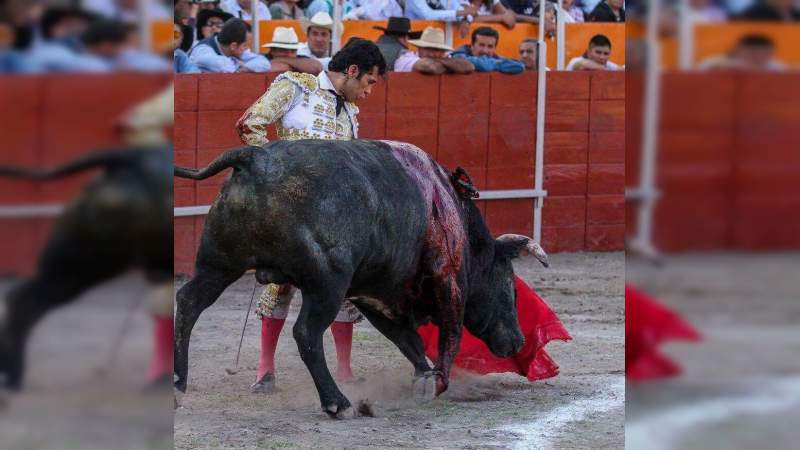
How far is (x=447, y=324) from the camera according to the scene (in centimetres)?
476

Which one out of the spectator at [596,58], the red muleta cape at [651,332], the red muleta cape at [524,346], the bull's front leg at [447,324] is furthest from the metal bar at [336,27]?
the red muleta cape at [651,332]

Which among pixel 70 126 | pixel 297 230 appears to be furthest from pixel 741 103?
pixel 297 230

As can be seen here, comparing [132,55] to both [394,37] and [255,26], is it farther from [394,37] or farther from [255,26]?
[394,37]

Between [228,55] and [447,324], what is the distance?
2.82 metres

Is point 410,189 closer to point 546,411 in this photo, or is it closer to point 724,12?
point 546,411

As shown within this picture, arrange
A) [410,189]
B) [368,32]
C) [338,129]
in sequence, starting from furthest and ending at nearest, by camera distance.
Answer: [368,32] < [338,129] < [410,189]

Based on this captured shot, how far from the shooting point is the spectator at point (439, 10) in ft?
24.3

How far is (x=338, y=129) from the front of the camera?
15.8ft

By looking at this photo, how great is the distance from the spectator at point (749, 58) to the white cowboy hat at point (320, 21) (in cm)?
592

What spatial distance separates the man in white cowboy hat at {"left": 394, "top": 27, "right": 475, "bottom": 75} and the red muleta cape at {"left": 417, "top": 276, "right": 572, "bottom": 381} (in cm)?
270

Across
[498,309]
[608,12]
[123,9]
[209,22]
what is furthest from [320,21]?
[123,9]

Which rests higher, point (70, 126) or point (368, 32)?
point (368, 32)

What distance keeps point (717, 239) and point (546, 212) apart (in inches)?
283

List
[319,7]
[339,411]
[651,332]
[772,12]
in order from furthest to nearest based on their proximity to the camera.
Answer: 1. [319,7]
2. [339,411]
3. [651,332]
4. [772,12]
